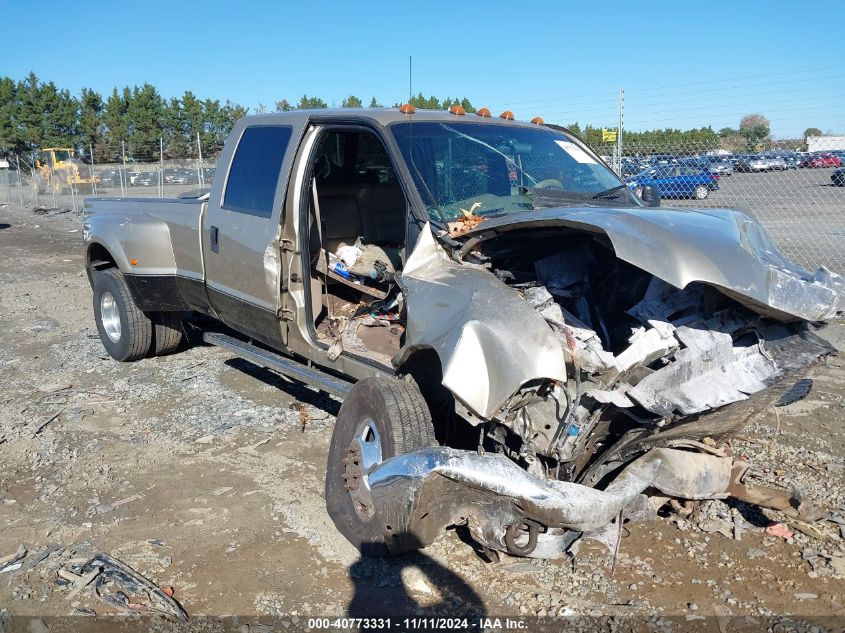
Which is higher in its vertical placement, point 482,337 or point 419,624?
point 482,337

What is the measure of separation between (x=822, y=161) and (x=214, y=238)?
9935 mm

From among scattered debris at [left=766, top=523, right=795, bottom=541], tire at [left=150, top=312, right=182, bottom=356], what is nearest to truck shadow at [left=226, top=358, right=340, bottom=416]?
tire at [left=150, top=312, right=182, bottom=356]

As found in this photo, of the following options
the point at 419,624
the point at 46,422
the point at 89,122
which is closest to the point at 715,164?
the point at 46,422

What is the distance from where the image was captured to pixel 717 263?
2.64m

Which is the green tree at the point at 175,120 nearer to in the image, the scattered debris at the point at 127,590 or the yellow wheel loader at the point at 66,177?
the yellow wheel loader at the point at 66,177

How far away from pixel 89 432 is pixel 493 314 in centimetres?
349

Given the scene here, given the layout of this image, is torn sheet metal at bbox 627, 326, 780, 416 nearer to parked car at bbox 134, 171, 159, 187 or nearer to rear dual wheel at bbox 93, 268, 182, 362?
rear dual wheel at bbox 93, 268, 182, 362

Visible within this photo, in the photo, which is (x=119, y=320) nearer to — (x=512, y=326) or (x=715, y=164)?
(x=512, y=326)

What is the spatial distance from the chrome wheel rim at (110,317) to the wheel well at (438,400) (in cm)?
392

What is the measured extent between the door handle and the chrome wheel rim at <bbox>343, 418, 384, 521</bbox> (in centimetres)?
204

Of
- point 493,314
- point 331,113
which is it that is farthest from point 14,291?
point 493,314

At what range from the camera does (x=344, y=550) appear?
354 centimetres

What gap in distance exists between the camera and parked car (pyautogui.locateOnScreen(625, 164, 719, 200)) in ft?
36.1

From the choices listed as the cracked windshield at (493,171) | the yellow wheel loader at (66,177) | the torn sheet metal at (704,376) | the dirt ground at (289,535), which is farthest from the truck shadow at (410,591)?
the yellow wheel loader at (66,177)
